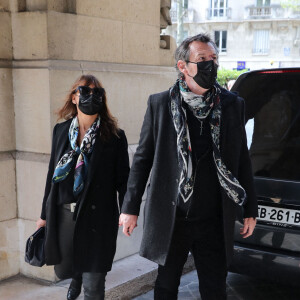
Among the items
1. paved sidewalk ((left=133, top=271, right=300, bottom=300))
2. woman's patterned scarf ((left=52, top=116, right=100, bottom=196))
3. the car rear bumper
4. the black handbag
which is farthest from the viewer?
paved sidewalk ((left=133, top=271, right=300, bottom=300))

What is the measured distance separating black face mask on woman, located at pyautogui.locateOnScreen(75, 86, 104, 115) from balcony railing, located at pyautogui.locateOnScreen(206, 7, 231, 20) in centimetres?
3899

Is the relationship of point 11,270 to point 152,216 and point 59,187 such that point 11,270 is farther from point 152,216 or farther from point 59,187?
point 152,216

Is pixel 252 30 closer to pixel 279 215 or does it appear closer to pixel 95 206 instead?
pixel 279 215

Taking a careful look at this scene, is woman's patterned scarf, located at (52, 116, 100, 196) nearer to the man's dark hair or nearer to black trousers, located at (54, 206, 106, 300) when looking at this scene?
black trousers, located at (54, 206, 106, 300)

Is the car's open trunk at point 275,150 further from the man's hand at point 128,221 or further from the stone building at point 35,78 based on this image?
the stone building at point 35,78

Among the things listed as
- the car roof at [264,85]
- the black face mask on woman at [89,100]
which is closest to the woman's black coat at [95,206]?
the black face mask on woman at [89,100]

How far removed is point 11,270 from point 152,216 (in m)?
2.01

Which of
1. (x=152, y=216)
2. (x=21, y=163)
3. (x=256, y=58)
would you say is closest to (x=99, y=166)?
(x=152, y=216)

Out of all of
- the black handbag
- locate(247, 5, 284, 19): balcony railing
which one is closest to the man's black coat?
the black handbag

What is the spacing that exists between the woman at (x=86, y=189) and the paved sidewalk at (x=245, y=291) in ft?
3.87

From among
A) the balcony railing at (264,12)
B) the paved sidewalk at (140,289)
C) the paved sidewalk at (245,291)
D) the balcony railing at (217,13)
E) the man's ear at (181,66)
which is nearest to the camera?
the man's ear at (181,66)

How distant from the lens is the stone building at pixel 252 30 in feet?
125

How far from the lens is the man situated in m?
2.59

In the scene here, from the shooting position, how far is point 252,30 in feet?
128
